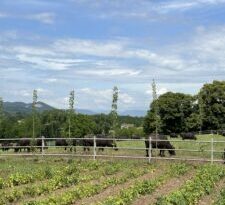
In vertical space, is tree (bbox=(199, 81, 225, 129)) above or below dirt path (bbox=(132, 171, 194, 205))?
above

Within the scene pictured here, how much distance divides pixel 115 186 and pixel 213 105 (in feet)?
233

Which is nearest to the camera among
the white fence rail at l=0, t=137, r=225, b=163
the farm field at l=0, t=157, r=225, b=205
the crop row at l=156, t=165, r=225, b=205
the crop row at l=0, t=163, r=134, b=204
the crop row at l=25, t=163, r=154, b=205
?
the crop row at l=25, t=163, r=154, b=205

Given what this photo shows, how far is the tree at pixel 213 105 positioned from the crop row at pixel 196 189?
61.9 metres

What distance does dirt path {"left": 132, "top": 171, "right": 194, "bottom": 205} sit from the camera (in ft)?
50.3

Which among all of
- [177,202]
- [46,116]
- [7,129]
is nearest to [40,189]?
[177,202]

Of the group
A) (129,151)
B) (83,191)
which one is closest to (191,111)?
(129,151)

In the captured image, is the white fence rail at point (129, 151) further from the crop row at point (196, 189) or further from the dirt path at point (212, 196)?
the dirt path at point (212, 196)

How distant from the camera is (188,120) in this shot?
8944 cm

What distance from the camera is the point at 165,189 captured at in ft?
59.7

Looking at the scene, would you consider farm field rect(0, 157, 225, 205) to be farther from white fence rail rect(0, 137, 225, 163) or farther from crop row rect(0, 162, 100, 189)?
white fence rail rect(0, 137, 225, 163)

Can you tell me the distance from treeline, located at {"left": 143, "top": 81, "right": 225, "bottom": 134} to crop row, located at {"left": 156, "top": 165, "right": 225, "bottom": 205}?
204ft

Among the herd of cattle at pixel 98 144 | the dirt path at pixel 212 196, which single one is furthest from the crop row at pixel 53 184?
the herd of cattle at pixel 98 144

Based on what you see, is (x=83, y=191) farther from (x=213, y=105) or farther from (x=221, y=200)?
(x=213, y=105)

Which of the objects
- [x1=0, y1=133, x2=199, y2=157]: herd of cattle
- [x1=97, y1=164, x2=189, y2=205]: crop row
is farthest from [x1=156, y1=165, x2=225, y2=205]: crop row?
[x1=0, y1=133, x2=199, y2=157]: herd of cattle
